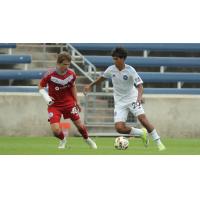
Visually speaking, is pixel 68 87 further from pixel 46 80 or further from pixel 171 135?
pixel 171 135

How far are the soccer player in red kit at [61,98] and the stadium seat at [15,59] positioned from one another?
803 cm

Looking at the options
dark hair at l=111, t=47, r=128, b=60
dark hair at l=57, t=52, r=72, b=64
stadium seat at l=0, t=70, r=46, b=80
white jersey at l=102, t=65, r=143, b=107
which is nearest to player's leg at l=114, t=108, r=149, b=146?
white jersey at l=102, t=65, r=143, b=107

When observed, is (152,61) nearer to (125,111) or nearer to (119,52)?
(125,111)

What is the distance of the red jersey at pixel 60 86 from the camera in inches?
519

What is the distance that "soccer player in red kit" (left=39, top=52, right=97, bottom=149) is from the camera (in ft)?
43.2

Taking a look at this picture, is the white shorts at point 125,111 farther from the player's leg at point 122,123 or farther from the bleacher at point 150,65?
the bleacher at point 150,65

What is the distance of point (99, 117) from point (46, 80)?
6351 millimetres

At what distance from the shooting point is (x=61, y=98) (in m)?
13.4

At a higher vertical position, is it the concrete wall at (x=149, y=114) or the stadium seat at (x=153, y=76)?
the stadium seat at (x=153, y=76)

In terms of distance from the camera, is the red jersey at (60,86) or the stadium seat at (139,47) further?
the stadium seat at (139,47)

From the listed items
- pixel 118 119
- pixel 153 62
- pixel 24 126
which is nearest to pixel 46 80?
pixel 118 119

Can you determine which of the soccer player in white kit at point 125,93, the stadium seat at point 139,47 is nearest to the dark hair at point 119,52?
the soccer player in white kit at point 125,93

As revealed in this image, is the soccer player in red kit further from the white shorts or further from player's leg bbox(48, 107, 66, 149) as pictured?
the white shorts

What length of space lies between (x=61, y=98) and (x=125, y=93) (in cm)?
113
